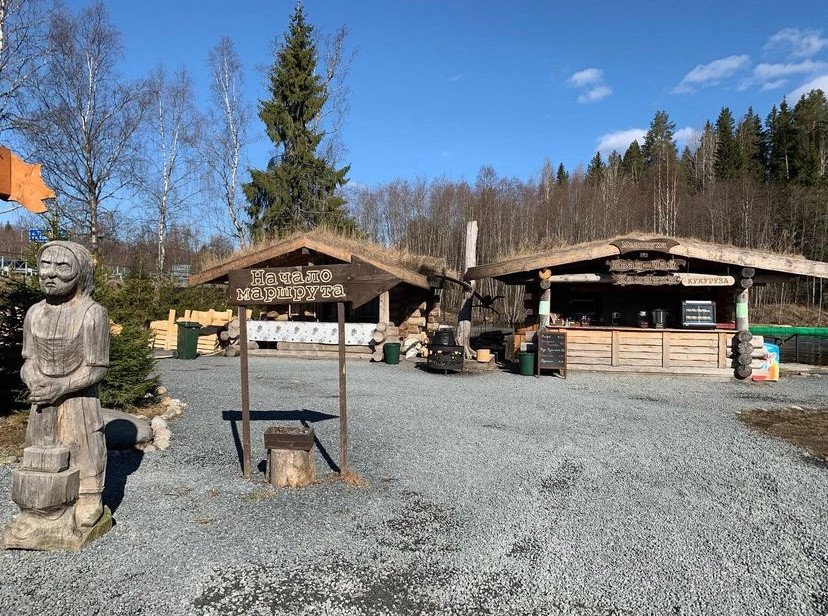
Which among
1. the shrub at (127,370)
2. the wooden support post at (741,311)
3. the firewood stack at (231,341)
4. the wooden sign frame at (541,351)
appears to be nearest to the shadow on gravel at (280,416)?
the shrub at (127,370)

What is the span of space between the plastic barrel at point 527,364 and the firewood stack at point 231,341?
889 centimetres

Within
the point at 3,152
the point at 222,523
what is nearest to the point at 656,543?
the point at 222,523

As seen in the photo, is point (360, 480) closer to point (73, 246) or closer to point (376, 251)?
point (73, 246)

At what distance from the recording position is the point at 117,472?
5.36 meters

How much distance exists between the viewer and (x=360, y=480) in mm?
5324

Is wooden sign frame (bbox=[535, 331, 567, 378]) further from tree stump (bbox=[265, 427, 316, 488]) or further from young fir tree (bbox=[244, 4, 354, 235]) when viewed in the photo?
young fir tree (bbox=[244, 4, 354, 235])

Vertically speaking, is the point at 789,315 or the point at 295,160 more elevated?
the point at 295,160

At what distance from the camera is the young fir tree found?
28.2 metres

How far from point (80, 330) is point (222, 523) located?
189 centimetres

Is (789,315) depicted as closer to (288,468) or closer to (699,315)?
(699,315)

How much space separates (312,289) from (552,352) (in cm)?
932

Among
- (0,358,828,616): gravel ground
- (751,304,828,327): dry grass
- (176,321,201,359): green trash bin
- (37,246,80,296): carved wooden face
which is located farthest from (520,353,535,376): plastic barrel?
→ (751,304,828,327): dry grass

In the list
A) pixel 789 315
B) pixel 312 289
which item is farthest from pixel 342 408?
pixel 789 315

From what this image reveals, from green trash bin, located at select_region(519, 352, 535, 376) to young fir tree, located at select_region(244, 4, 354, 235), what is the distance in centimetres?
1670
